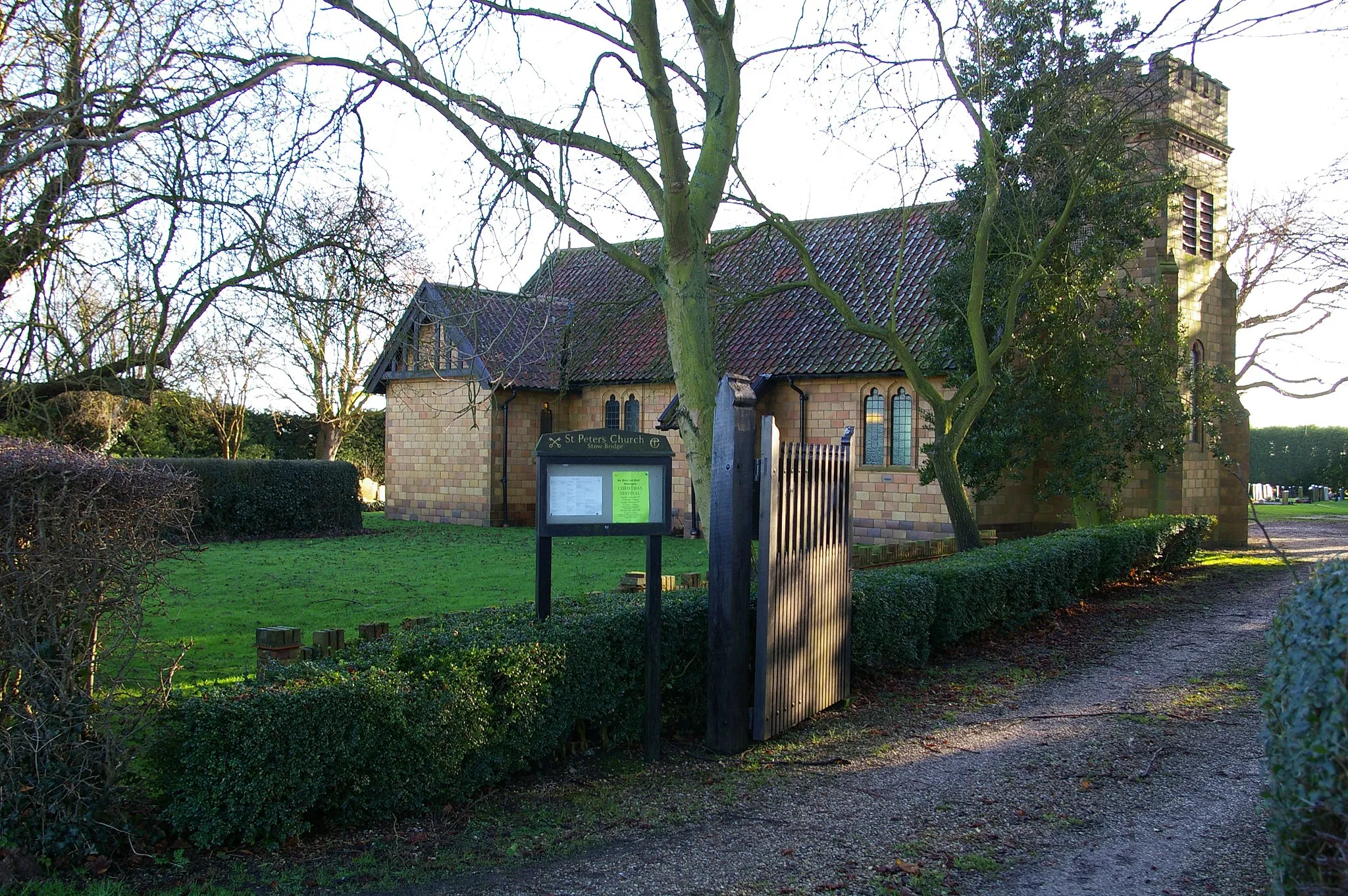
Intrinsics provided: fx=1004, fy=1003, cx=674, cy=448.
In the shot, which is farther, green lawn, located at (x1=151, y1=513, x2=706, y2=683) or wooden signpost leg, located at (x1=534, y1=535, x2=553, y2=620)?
green lawn, located at (x1=151, y1=513, x2=706, y2=683)

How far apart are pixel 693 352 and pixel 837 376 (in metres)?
13.0

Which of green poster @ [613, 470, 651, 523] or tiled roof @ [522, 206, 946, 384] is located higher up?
tiled roof @ [522, 206, 946, 384]

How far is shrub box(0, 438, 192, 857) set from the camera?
443cm

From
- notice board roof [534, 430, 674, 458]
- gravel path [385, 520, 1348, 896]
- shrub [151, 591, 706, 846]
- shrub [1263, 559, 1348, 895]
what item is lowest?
gravel path [385, 520, 1348, 896]

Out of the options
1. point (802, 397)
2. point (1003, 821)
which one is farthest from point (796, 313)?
point (1003, 821)

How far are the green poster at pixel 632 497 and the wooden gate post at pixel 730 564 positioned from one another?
1.71 feet

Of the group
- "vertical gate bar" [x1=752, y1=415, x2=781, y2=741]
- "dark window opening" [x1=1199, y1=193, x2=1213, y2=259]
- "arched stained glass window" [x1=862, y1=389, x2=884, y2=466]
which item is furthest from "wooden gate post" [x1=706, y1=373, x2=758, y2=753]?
"dark window opening" [x1=1199, y1=193, x2=1213, y2=259]

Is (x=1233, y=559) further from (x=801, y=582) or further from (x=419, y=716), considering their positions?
(x=419, y=716)

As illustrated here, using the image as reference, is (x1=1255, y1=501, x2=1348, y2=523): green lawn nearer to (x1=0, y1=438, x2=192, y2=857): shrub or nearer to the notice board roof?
the notice board roof

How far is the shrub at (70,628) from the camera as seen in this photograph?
443cm

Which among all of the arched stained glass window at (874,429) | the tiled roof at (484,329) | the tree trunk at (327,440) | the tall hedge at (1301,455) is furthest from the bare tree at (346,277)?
the tall hedge at (1301,455)

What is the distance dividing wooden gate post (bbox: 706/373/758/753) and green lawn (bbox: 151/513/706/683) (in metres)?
4.24

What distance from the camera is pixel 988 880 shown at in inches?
193

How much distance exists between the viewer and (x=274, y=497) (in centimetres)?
2511
